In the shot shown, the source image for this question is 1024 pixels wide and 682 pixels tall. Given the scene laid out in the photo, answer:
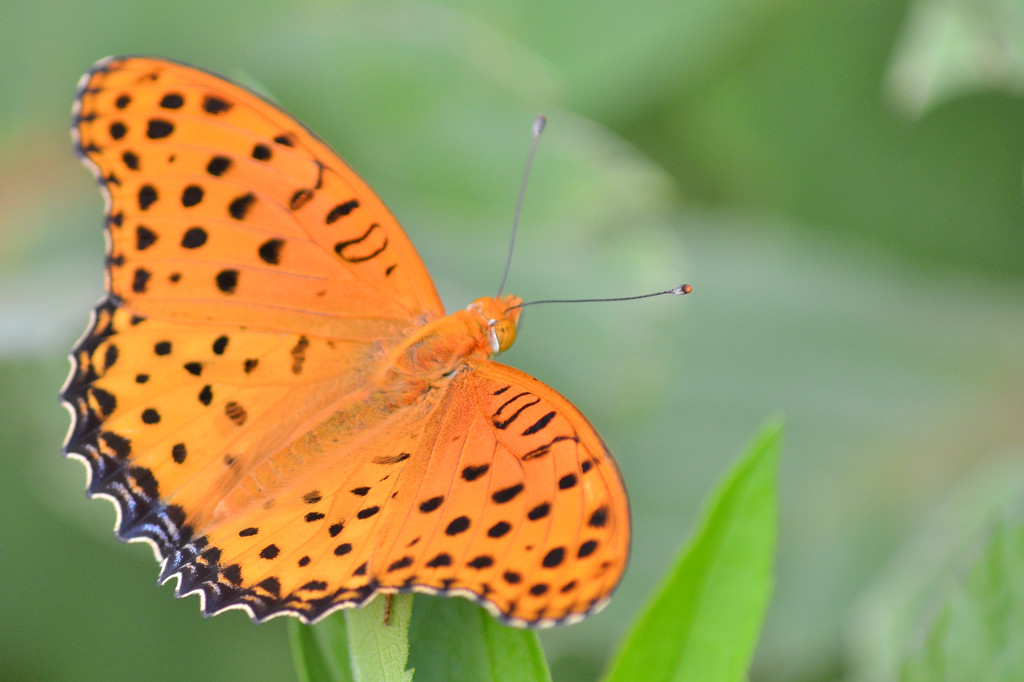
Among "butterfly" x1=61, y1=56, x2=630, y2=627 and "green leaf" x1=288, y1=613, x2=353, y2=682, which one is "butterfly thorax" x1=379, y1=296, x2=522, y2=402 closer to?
"butterfly" x1=61, y1=56, x2=630, y2=627

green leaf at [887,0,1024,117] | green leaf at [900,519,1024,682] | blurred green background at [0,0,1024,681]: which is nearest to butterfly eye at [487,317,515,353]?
blurred green background at [0,0,1024,681]

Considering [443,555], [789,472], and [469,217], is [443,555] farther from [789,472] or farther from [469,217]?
[789,472]

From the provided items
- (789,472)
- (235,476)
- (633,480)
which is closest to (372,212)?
(235,476)

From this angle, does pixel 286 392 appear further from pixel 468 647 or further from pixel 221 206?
pixel 468 647

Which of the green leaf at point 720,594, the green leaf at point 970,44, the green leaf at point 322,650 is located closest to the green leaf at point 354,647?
the green leaf at point 322,650

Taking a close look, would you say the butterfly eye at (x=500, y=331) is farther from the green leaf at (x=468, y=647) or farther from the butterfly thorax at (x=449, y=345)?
the green leaf at (x=468, y=647)
